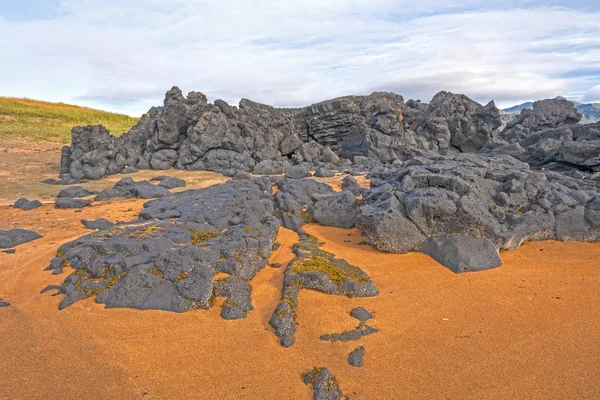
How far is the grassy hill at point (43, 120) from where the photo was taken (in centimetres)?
3541

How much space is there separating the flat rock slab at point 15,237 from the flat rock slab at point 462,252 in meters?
9.49

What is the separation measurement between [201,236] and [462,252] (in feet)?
19.3

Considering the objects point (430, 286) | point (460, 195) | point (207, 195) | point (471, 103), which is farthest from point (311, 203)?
point (471, 103)

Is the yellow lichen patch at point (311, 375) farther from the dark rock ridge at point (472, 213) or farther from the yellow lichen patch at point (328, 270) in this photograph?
the dark rock ridge at point (472, 213)

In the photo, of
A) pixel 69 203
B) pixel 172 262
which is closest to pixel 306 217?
pixel 172 262

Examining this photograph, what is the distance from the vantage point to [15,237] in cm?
906

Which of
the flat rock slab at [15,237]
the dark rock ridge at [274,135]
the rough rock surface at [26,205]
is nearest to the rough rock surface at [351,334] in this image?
the flat rock slab at [15,237]

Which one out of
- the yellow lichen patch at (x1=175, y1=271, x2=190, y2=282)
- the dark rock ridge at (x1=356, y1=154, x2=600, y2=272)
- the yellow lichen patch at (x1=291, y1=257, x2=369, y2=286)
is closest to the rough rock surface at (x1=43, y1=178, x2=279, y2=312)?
the yellow lichen patch at (x1=175, y1=271, x2=190, y2=282)

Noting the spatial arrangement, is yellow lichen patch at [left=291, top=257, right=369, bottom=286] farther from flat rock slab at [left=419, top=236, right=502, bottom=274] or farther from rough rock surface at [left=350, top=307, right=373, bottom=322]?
flat rock slab at [left=419, top=236, right=502, bottom=274]

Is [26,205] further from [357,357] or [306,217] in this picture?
[357,357]

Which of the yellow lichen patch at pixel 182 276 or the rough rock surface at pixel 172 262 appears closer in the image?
the rough rock surface at pixel 172 262

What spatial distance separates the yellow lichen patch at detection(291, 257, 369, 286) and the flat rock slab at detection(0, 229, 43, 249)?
666cm

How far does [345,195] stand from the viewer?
11508mm

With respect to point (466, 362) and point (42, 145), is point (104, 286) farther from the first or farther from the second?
point (42, 145)
